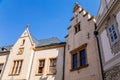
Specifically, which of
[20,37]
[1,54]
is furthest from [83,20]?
[1,54]

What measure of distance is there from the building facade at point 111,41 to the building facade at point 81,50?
3.98 feet

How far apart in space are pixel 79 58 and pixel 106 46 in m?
4.08

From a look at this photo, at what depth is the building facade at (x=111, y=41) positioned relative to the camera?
31.1 ft

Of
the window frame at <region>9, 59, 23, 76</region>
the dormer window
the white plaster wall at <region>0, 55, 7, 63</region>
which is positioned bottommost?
the window frame at <region>9, 59, 23, 76</region>

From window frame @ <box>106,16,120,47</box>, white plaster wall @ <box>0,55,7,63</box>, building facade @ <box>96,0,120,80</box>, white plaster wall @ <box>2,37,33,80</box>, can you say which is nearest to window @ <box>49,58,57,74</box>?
white plaster wall @ <box>2,37,33,80</box>

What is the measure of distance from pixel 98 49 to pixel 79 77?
3563 mm

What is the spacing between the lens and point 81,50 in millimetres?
14695

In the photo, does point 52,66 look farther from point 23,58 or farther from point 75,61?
point 23,58

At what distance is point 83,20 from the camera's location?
642 inches

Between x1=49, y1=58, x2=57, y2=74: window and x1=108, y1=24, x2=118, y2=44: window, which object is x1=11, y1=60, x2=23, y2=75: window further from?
x1=108, y1=24, x2=118, y2=44: window

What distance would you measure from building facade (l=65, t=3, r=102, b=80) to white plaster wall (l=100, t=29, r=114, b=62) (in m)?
1.22

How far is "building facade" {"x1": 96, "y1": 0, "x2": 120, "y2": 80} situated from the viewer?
9.48 m

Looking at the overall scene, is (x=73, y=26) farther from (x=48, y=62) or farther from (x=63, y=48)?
(x=48, y=62)

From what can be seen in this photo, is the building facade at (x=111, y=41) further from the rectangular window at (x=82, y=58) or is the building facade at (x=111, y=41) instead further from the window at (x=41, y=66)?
the window at (x=41, y=66)
